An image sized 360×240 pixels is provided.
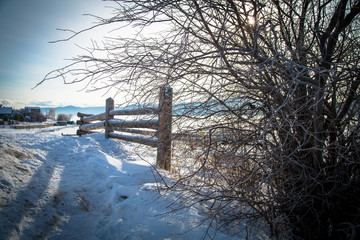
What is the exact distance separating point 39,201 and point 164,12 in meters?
2.50

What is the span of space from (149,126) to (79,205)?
6.47 feet

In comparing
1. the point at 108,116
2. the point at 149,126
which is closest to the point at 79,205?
the point at 149,126

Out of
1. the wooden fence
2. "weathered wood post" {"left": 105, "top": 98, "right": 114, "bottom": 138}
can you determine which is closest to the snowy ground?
the wooden fence

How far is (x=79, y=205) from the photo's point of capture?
2279mm

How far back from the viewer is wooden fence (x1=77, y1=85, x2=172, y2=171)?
2240 mm

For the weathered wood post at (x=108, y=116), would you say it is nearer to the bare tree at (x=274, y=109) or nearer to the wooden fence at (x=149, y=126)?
the wooden fence at (x=149, y=126)

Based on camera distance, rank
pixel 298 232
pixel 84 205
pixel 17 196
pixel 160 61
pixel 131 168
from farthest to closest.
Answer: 1. pixel 131 168
2. pixel 84 205
3. pixel 17 196
4. pixel 298 232
5. pixel 160 61

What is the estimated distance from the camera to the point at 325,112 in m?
1.85

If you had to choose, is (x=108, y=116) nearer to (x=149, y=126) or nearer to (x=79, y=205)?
(x=149, y=126)

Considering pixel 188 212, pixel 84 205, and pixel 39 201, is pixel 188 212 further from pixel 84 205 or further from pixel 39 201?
pixel 39 201

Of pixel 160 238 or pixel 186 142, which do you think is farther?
pixel 186 142

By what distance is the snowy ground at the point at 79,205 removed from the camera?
1.70 m

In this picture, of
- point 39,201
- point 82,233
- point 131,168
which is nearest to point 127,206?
point 82,233

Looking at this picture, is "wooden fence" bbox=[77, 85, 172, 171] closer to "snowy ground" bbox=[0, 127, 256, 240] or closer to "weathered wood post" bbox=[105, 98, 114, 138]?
"weathered wood post" bbox=[105, 98, 114, 138]
